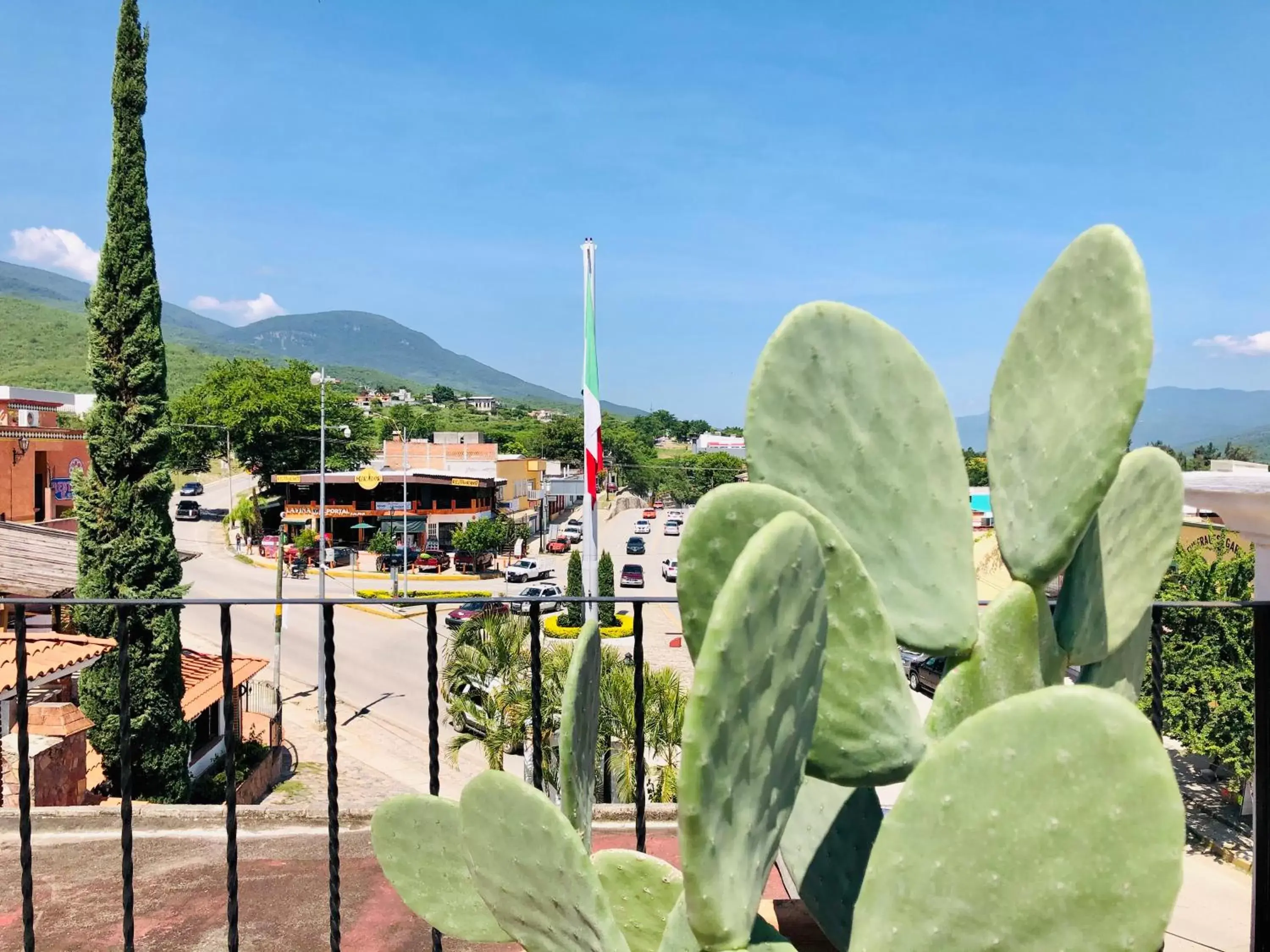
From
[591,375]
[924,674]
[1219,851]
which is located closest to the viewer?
[1219,851]

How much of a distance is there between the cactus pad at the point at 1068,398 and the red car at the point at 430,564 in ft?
86.8

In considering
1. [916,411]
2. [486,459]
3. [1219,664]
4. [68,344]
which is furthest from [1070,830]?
[68,344]

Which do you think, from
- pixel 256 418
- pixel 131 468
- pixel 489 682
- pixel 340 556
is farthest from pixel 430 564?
pixel 489 682

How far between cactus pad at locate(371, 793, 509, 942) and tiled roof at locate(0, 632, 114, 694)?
22.7 feet

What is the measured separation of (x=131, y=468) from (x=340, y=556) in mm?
17319

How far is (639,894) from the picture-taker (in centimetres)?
Result: 107

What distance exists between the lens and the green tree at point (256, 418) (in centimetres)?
3669

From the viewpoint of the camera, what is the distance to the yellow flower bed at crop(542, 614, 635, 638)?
1622cm

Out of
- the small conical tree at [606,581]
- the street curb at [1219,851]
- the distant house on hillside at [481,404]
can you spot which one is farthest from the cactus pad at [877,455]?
the distant house on hillside at [481,404]

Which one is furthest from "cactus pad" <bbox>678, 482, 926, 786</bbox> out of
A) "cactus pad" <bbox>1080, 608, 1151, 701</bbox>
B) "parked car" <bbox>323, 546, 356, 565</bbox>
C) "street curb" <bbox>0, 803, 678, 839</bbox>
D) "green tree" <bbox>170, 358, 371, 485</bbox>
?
"green tree" <bbox>170, 358, 371, 485</bbox>

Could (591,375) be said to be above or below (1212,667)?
above

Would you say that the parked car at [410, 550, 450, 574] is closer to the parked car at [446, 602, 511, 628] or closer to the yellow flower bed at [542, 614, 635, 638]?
the parked car at [446, 602, 511, 628]

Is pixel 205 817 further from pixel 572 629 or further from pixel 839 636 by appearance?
pixel 572 629

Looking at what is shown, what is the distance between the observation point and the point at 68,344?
307 feet
